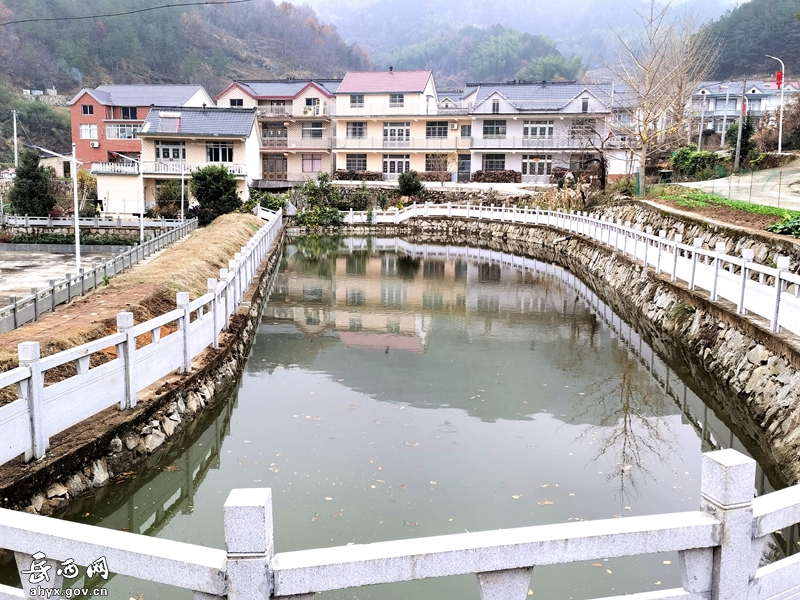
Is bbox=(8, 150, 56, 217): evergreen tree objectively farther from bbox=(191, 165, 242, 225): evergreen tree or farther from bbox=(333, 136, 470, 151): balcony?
bbox=(333, 136, 470, 151): balcony

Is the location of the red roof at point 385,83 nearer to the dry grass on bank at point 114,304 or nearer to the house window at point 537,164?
the house window at point 537,164

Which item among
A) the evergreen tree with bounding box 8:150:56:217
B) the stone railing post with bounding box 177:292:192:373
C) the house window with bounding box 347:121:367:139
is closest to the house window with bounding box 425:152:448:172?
the house window with bounding box 347:121:367:139

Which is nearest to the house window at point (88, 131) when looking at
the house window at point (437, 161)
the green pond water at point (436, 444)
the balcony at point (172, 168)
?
the balcony at point (172, 168)

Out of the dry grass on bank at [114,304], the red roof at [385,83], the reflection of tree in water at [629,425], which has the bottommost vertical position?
the reflection of tree in water at [629,425]

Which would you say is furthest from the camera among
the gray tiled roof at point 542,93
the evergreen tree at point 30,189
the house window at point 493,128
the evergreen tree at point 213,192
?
the house window at point 493,128

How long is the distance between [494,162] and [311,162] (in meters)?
13.6

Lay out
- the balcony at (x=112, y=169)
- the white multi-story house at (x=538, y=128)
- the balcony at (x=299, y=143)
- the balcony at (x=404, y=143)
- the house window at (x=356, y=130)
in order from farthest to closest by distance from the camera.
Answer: the house window at (x=356, y=130) < the balcony at (x=299, y=143) < the balcony at (x=404, y=143) < the white multi-story house at (x=538, y=128) < the balcony at (x=112, y=169)

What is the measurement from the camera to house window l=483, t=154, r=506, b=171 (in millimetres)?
54219

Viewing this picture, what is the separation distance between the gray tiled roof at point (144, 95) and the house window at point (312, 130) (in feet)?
31.1

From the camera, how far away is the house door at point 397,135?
55.5 meters

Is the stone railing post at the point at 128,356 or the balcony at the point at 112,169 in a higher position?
the balcony at the point at 112,169

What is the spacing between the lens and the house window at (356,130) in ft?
185

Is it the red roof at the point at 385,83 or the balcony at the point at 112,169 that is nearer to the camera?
the balcony at the point at 112,169

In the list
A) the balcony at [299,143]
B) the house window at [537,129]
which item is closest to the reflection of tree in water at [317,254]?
the balcony at [299,143]
